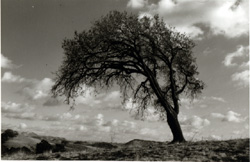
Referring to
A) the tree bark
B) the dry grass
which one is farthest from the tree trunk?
the dry grass

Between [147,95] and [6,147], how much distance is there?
11.0 meters

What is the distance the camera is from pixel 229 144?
636 inches

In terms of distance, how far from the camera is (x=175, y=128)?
67.6 ft

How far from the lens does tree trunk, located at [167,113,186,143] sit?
20.3m

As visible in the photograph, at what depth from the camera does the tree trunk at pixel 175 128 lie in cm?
2025

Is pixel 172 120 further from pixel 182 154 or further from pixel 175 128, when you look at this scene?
pixel 182 154

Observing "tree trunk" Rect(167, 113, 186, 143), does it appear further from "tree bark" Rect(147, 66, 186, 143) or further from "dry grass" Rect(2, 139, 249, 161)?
"dry grass" Rect(2, 139, 249, 161)

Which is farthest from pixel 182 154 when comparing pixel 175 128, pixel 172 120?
pixel 172 120

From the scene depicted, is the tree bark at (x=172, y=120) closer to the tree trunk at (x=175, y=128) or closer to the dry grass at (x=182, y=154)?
the tree trunk at (x=175, y=128)

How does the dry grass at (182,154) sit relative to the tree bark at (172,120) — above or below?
below

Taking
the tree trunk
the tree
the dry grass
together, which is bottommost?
the dry grass

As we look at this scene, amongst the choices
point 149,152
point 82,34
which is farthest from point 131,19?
point 149,152

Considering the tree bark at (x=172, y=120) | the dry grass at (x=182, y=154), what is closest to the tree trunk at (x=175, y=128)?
the tree bark at (x=172, y=120)

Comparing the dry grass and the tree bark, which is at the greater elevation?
the tree bark
